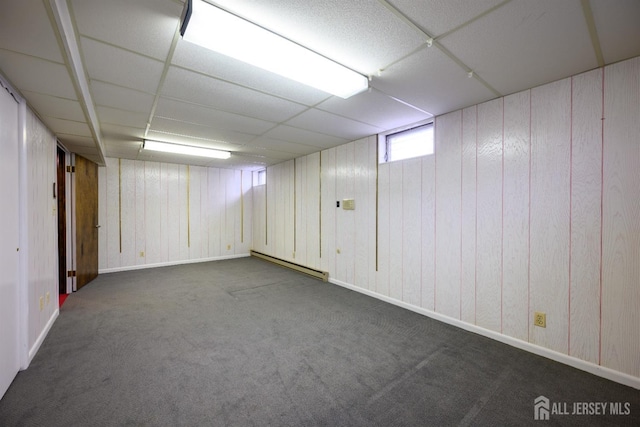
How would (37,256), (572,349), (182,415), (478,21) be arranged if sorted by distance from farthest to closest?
(37,256) → (572,349) → (182,415) → (478,21)

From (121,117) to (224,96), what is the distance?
1479mm

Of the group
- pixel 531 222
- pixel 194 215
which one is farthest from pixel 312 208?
pixel 531 222

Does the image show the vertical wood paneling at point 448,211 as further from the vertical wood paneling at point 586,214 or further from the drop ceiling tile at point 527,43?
the vertical wood paneling at point 586,214

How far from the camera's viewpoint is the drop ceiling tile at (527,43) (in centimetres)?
147

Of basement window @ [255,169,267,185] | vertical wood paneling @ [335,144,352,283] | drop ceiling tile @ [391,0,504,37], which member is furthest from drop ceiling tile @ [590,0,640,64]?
basement window @ [255,169,267,185]

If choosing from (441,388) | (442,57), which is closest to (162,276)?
(441,388)

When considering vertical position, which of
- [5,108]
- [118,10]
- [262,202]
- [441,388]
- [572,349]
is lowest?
[441,388]

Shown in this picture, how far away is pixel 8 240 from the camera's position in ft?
6.40

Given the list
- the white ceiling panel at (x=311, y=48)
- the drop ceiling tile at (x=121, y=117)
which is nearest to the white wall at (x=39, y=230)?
the white ceiling panel at (x=311, y=48)

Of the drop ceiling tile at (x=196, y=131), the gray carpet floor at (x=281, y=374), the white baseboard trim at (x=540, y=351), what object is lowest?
the gray carpet floor at (x=281, y=374)

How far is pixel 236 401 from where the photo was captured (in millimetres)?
1793

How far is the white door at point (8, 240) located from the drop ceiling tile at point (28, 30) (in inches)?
24.5

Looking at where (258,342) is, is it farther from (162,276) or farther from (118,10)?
(162,276)

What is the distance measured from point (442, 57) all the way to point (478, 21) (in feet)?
1.19
